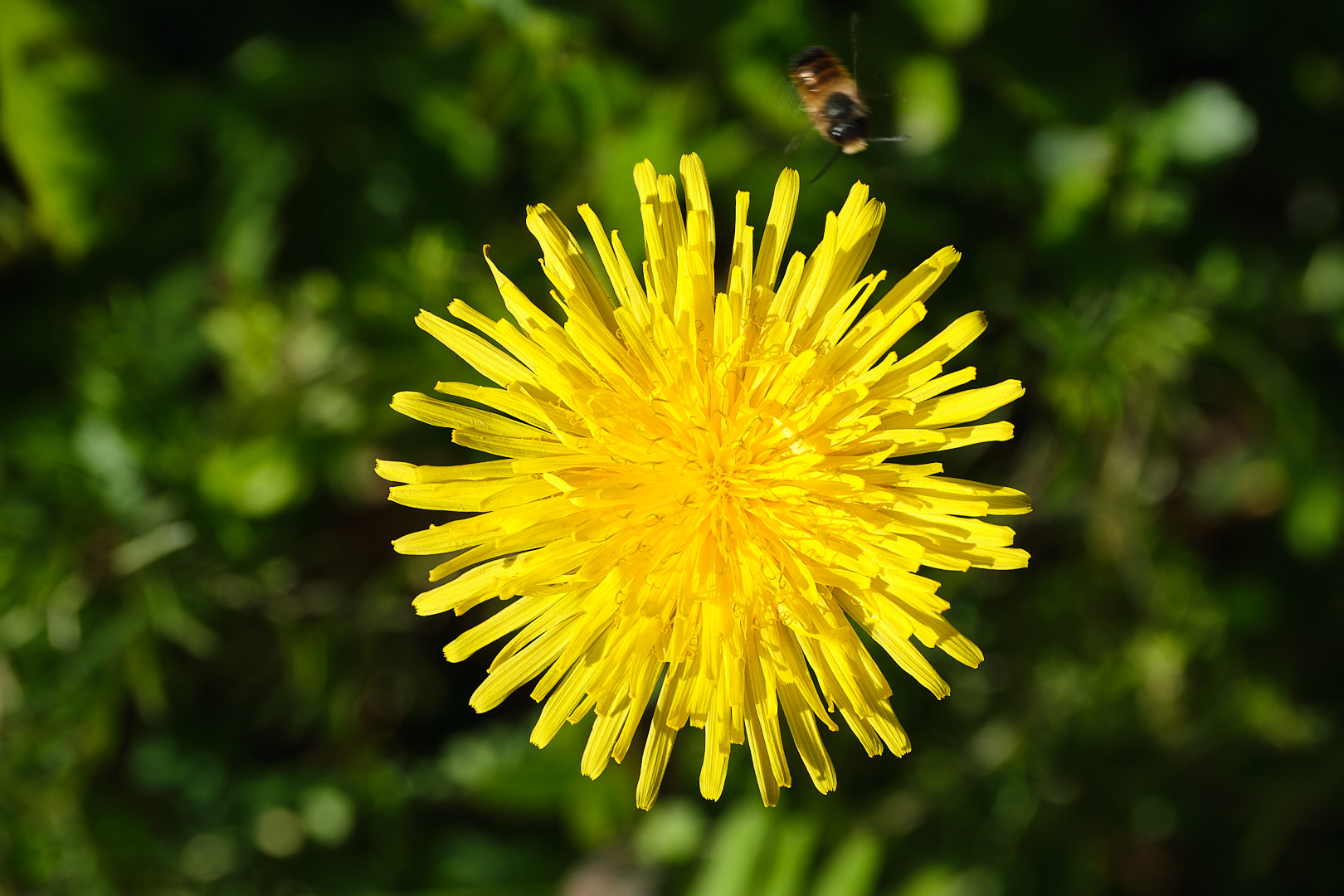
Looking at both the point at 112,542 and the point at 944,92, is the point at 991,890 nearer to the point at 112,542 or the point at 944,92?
the point at 944,92

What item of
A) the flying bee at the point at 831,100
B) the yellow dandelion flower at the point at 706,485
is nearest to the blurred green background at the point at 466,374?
the flying bee at the point at 831,100

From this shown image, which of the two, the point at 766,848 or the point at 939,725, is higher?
the point at 939,725

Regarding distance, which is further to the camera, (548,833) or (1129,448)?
(548,833)

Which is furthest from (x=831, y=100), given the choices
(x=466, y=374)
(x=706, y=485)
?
(x=466, y=374)

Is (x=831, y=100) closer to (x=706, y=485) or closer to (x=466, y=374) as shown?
(x=706, y=485)

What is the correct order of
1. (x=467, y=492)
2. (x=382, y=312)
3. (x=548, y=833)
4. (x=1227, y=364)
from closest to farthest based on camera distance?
(x=467, y=492) < (x=382, y=312) < (x=1227, y=364) < (x=548, y=833)

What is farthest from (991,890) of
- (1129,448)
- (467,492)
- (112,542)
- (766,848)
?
(112,542)

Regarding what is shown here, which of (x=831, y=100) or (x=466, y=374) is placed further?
(x=466, y=374)
